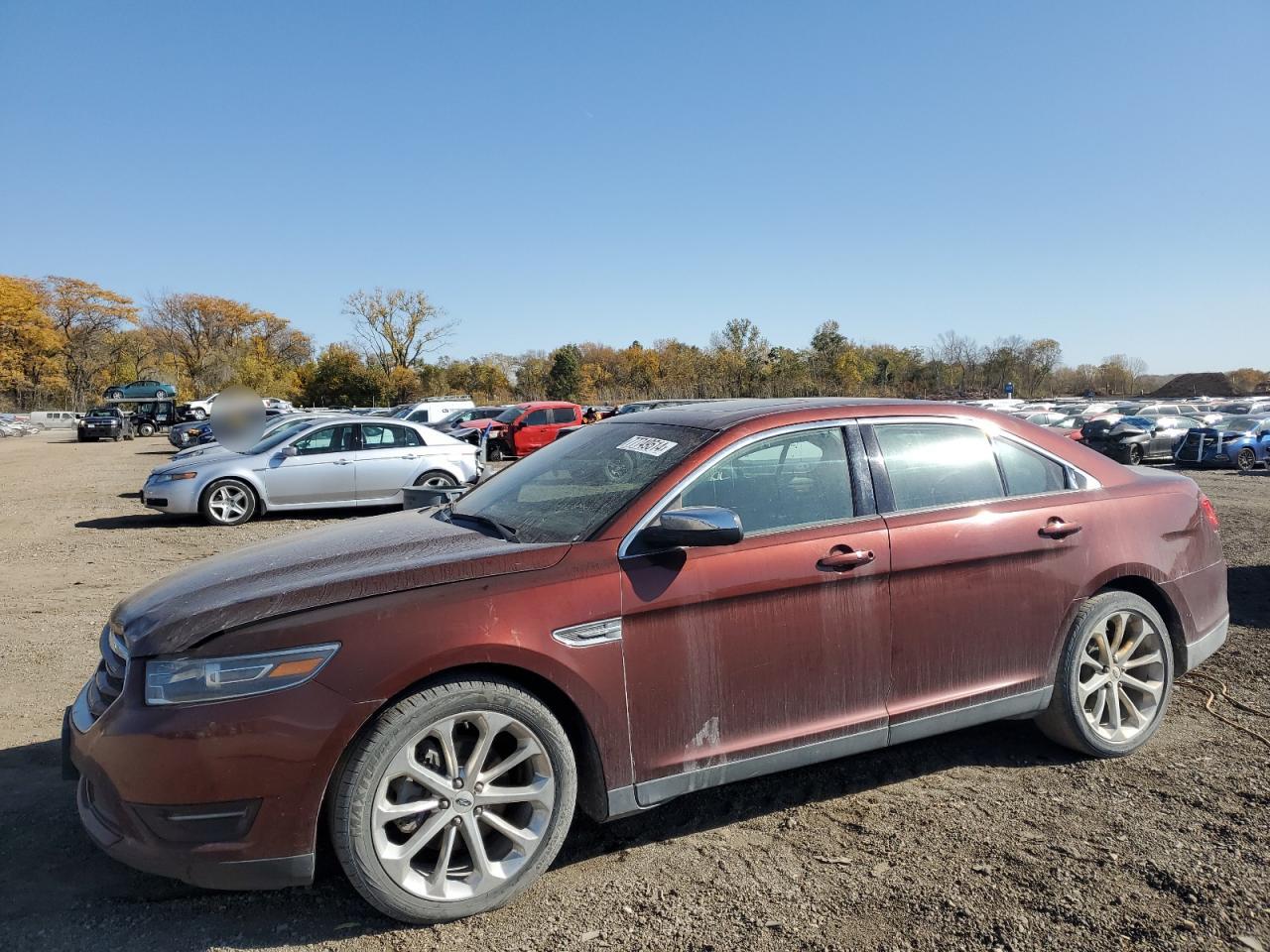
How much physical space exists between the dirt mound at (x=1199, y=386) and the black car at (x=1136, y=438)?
76240 millimetres

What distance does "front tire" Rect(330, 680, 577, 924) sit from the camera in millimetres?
2447

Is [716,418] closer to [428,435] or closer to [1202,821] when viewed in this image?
[1202,821]

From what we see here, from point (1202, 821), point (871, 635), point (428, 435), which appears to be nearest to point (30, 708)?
point (871, 635)

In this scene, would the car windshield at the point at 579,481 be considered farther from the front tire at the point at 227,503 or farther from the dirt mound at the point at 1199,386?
the dirt mound at the point at 1199,386

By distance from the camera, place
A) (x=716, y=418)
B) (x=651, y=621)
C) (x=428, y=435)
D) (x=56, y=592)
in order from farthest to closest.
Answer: (x=428, y=435) < (x=56, y=592) < (x=716, y=418) < (x=651, y=621)

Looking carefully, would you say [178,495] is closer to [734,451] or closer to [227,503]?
[227,503]

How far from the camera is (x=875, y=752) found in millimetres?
3861

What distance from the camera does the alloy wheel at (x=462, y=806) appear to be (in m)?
2.50

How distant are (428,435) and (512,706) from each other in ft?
36.2

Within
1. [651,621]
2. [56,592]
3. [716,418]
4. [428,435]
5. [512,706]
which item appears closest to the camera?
[512,706]

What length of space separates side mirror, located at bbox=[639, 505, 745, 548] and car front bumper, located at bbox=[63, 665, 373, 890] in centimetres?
107

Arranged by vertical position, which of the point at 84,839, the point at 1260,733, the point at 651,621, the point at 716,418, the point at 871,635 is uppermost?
the point at 716,418

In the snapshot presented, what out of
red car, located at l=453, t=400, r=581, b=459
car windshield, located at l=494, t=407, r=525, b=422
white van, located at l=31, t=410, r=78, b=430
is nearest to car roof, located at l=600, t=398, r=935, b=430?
red car, located at l=453, t=400, r=581, b=459

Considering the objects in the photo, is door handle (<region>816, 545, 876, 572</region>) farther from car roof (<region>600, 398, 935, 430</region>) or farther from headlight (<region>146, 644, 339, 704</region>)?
headlight (<region>146, 644, 339, 704</region>)
